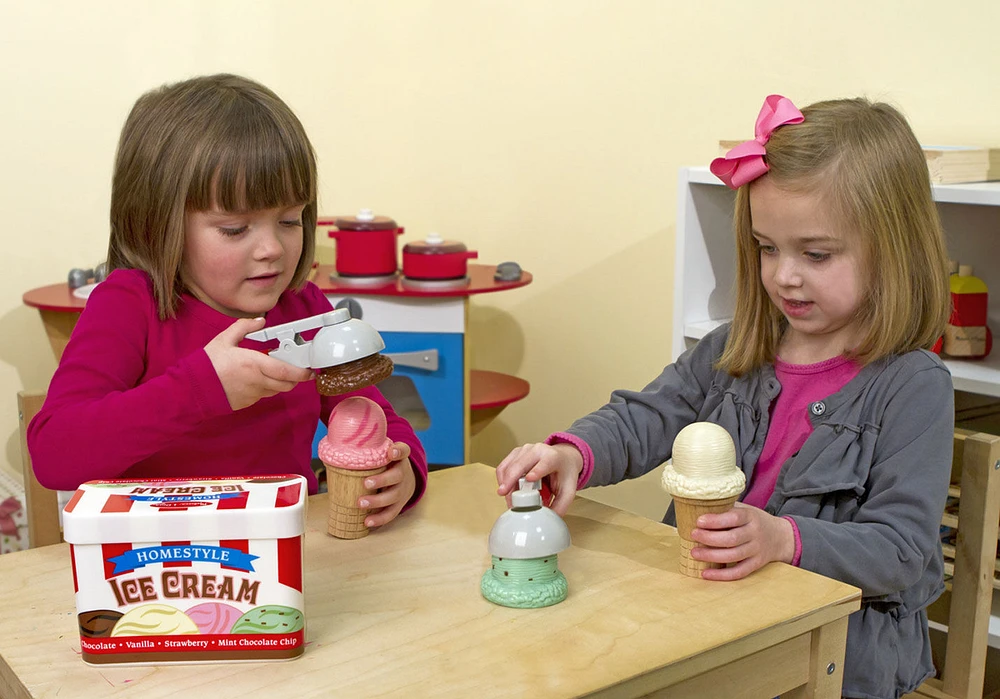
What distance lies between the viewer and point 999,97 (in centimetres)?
175

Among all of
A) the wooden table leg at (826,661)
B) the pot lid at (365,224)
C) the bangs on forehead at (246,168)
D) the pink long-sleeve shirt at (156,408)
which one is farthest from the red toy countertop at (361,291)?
the wooden table leg at (826,661)

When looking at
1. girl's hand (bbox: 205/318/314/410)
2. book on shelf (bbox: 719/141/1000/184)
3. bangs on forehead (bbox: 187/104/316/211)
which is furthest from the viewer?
book on shelf (bbox: 719/141/1000/184)

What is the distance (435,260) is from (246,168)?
1020mm

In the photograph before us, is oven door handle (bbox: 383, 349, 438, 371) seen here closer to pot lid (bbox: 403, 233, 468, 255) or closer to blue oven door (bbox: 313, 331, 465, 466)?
blue oven door (bbox: 313, 331, 465, 466)

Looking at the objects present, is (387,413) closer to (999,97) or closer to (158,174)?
(158,174)

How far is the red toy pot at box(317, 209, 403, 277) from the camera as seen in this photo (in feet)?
7.20

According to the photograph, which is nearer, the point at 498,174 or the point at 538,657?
the point at 538,657

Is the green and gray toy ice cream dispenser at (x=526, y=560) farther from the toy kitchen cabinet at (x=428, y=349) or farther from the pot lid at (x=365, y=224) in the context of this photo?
the pot lid at (x=365, y=224)

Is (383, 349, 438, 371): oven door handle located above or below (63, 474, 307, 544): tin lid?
below

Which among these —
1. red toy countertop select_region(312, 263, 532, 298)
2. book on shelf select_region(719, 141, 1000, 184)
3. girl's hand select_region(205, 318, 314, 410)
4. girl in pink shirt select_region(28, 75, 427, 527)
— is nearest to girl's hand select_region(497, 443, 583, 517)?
girl in pink shirt select_region(28, 75, 427, 527)

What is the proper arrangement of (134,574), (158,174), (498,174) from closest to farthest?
(134,574), (158,174), (498,174)

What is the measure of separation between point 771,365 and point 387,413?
457 mm

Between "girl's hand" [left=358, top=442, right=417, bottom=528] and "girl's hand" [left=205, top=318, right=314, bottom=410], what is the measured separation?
12 cm

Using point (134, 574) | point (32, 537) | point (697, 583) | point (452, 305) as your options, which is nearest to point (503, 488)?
point (697, 583)
